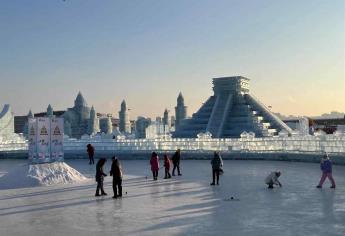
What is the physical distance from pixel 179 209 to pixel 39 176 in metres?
8.70

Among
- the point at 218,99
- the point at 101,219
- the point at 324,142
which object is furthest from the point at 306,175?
the point at 218,99

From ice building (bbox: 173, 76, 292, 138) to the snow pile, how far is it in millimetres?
37134

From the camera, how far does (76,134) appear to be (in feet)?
Result: 443

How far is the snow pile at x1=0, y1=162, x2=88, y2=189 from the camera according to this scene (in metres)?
18.6

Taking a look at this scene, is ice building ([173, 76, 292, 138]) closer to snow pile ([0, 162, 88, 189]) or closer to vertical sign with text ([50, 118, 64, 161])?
vertical sign with text ([50, 118, 64, 161])

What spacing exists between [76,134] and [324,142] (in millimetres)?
114156

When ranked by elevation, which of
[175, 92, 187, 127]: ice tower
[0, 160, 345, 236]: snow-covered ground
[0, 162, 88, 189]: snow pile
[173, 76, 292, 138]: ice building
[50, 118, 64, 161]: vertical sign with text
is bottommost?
[0, 160, 345, 236]: snow-covered ground

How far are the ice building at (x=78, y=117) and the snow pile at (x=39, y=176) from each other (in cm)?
11246

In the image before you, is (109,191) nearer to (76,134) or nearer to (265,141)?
(265,141)

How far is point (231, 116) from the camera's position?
60188 mm

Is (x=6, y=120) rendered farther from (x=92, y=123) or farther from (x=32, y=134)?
(x=32, y=134)

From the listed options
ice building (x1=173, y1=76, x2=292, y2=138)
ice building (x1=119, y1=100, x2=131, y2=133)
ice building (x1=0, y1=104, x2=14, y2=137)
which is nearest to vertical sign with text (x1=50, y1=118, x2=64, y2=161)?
ice building (x1=173, y1=76, x2=292, y2=138)

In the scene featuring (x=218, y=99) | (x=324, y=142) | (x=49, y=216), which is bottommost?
(x=49, y=216)

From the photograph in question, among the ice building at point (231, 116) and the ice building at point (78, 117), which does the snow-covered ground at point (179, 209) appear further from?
the ice building at point (78, 117)
